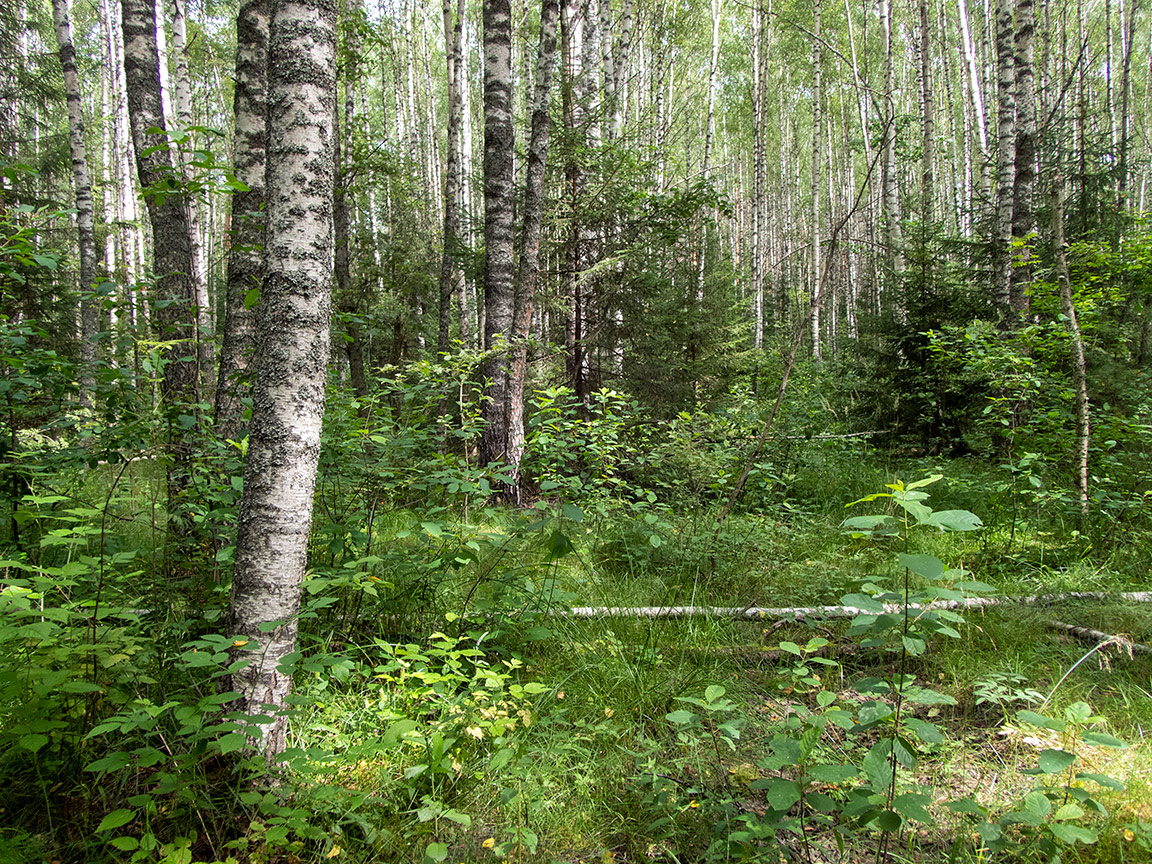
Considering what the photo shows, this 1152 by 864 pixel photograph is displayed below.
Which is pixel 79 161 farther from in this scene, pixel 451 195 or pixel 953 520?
pixel 953 520

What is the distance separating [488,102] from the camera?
574 cm

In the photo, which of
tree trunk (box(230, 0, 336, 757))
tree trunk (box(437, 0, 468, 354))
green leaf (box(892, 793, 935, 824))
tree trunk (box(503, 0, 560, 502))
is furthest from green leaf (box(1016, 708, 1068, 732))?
tree trunk (box(437, 0, 468, 354))

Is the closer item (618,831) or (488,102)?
(618,831)

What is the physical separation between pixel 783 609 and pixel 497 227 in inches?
183

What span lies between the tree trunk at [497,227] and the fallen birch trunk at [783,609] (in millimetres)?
2907

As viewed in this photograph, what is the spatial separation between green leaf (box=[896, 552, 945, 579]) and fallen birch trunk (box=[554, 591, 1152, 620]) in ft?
5.90

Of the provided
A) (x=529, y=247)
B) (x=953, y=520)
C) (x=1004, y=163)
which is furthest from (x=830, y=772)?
(x=1004, y=163)

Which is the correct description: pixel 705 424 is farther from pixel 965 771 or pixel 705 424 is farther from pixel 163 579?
pixel 163 579

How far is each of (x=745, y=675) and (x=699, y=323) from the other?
6082 millimetres

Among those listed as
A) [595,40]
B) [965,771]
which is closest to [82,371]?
[965,771]

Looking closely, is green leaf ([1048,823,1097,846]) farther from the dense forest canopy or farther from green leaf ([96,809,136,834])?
green leaf ([96,809,136,834])

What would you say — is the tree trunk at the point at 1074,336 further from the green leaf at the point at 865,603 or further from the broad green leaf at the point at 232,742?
the broad green leaf at the point at 232,742

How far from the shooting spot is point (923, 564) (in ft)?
4.46

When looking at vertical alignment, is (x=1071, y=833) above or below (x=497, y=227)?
below
